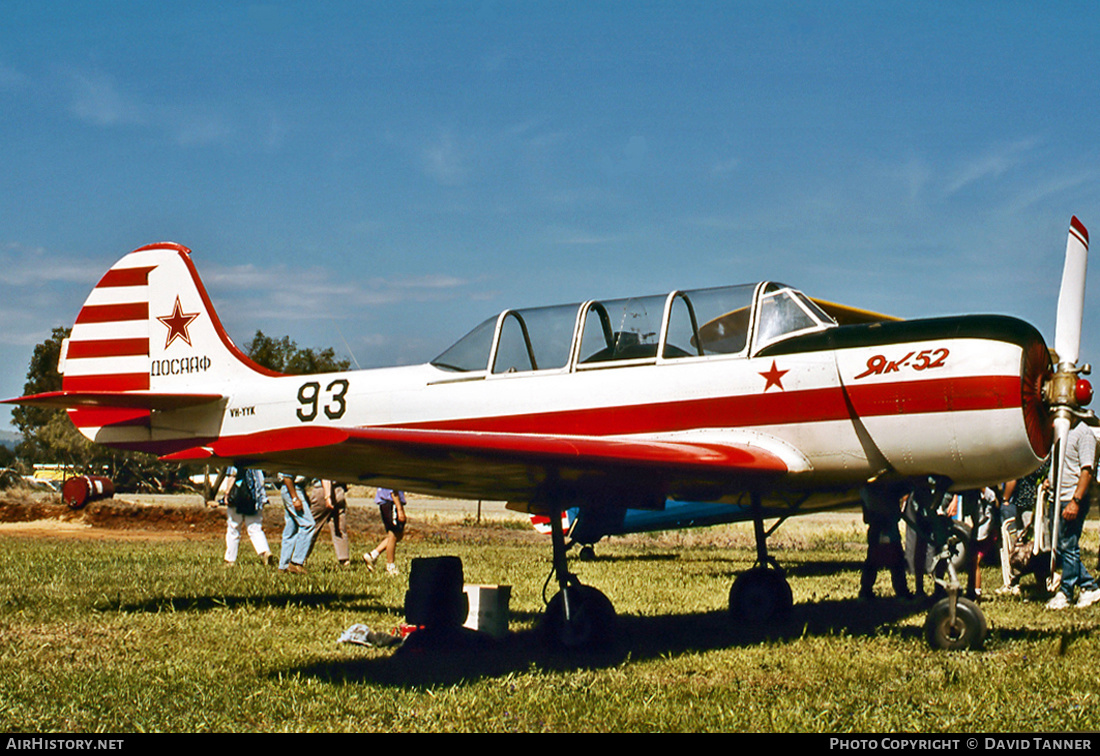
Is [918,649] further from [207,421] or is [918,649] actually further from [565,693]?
[207,421]

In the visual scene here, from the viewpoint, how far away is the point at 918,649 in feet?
21.6

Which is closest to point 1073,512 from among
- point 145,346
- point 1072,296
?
point 1072,296

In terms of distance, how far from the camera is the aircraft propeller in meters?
6.69

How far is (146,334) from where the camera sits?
11180 mm

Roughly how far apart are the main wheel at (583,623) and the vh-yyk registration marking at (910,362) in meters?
2.51

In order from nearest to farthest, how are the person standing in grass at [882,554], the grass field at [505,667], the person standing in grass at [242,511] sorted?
1. the grass field at [505,667]
2. the person standing in grass at [882,554]
3. the person standing in grass at [242,511]

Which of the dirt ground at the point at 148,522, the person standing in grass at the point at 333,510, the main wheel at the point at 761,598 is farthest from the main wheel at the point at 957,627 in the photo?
the dirt ground at the point at 148,522

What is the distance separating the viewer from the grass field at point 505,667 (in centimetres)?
470

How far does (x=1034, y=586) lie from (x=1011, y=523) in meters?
0.75

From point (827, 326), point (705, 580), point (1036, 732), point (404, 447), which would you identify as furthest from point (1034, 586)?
point (404, 447)

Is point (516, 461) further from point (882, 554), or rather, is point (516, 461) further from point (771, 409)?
point (882, 554)

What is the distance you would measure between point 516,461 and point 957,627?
10.9 feet

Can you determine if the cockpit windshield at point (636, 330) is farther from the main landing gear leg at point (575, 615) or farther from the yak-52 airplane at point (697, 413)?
the main landing gear leg at point (575, 615)

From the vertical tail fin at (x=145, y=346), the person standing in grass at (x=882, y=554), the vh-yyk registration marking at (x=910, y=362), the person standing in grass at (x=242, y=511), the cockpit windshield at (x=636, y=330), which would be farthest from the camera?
the person standing in grass at (x=242, y=511)
